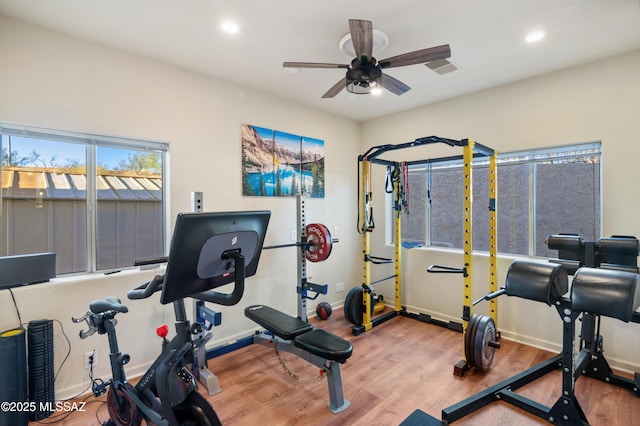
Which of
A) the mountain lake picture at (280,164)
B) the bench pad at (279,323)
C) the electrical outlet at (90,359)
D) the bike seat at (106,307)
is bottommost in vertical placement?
the electrical outlet at (90,359)

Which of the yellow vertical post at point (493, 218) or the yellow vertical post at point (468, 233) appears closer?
the yellow vertical post at point (468, 233)

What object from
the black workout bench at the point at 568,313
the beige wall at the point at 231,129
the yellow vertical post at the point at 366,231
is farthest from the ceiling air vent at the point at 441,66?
the black workout bench at the point at 568,313

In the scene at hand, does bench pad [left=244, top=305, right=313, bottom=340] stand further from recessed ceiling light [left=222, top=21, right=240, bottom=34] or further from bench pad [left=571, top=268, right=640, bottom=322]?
recessed ceiling light [left=222, top=21, right=240, bottom=34]

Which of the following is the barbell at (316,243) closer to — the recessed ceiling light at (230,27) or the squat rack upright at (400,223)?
the squat rack upright at (400,223)

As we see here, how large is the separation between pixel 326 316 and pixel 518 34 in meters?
3.44

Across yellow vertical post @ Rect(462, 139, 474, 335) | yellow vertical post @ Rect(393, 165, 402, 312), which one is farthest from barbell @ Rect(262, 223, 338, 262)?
yellow vertical post @ Rect(462, 139, 474, 335)

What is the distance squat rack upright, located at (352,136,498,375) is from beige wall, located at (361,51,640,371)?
0.22 metres

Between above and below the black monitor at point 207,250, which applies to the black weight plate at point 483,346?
below

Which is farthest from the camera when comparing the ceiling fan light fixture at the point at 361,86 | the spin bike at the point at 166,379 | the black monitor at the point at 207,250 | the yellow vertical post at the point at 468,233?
the yellow vertical post at the point at 468,233

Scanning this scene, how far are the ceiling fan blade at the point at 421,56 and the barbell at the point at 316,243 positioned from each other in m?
1.72

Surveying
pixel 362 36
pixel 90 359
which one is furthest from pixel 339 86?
pixel 90 359

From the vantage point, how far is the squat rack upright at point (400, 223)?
8.96 feet

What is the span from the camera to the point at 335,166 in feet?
14.1

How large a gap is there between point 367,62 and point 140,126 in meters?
1.96
